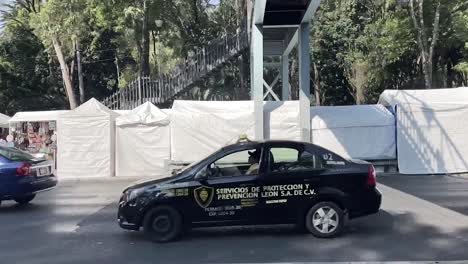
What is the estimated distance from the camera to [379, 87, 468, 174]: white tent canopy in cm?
1766

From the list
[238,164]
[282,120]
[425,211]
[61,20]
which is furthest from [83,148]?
[425,211]

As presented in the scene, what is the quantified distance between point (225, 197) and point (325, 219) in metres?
1.51

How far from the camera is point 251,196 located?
789 centimetres

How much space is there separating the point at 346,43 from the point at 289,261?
3055 centimetres

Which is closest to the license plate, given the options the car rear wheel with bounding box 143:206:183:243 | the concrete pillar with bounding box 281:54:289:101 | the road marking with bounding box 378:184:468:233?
the car rear wheel with bounding box 143:206:183:243

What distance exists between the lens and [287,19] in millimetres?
16484

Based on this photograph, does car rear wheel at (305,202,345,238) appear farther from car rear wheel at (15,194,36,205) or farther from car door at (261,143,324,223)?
car rear wheel at (15,194,36,205)

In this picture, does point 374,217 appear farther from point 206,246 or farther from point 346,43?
point 346,43

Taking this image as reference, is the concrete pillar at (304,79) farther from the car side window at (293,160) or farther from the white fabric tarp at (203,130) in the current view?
the car side window at (293,160)

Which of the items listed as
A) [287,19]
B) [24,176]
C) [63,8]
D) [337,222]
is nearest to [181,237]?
[337,222]

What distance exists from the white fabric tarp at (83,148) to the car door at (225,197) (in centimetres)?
1151

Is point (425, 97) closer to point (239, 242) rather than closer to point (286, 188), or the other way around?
point (286, 188)

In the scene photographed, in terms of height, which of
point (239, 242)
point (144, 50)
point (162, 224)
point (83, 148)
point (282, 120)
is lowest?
point (239, 242)

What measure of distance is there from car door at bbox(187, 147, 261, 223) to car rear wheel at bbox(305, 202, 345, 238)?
84cm
